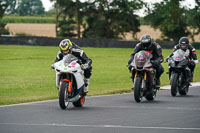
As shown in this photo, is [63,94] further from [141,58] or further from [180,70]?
[180,70]

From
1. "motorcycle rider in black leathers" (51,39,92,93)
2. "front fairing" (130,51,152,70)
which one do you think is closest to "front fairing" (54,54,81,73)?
"motorcycle rider in black leathers" (51,39,92,93)

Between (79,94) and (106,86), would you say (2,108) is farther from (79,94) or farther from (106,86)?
(106,86)

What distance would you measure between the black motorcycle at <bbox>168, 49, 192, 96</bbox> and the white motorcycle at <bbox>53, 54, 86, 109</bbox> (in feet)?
13.4

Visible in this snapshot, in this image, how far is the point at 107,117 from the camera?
404 inches

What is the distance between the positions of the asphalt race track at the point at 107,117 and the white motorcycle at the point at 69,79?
269 mm

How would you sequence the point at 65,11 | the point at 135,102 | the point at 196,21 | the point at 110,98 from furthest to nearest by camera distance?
the point at 65,11 → the point at 196,21 → the point at 110,98 → the point at 135,102

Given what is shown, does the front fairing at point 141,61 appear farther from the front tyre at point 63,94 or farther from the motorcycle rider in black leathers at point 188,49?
the motorcycle rider in black leathers at point 188,49

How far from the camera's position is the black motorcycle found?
1519 cm

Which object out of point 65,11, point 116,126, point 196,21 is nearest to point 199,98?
point 116,126

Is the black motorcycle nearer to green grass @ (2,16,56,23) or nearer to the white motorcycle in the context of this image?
the white motorcycle

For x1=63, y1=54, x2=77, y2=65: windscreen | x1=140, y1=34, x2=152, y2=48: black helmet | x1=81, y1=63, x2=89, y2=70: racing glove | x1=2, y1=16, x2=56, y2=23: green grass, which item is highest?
x1=140, y1=34, x2=152, y2=48: black helmet

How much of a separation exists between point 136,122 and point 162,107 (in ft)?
9.08

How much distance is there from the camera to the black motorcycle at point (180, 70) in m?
15.2

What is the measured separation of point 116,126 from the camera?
900cm
